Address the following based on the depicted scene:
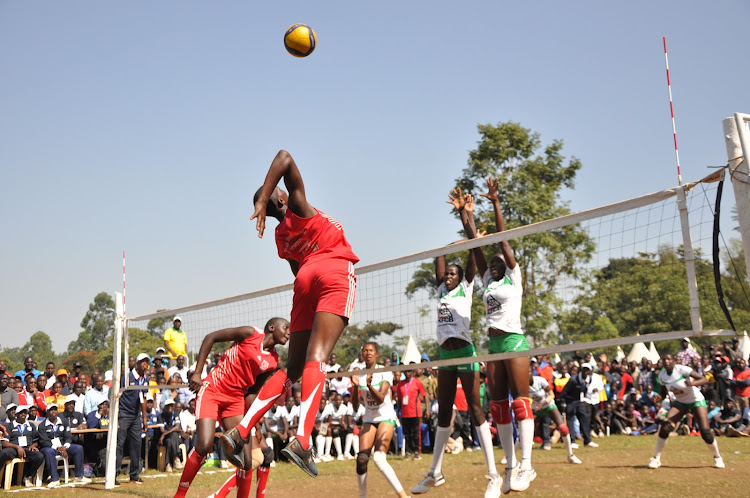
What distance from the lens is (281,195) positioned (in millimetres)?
5254

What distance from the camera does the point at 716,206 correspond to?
204 inches

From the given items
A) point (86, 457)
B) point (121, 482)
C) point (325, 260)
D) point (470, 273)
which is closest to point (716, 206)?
point (325, 260)

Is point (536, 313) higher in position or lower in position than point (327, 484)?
higher

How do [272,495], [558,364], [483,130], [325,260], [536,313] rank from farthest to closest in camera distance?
1. [483,130]
2. [536,313]
3. [558,364]
4. [272,495]
5. [325,260]

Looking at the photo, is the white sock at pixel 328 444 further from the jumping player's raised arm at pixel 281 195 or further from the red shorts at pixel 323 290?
the jumping player's raised arm at pixel 281 195

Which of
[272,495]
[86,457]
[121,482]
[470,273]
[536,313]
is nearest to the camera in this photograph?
[470,273]

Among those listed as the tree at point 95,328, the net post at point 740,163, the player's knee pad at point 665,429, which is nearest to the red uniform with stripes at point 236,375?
the net post at point 740,163

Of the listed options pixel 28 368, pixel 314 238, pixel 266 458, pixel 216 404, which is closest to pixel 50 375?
pixel 28 368

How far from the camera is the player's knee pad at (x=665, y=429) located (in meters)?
11.5

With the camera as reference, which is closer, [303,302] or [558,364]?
[303,302]

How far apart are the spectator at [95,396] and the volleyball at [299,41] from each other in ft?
34.7

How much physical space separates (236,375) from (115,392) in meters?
3.40

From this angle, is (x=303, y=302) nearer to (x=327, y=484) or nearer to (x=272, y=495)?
(x=272, y=495)

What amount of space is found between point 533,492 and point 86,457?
9.37 metres
